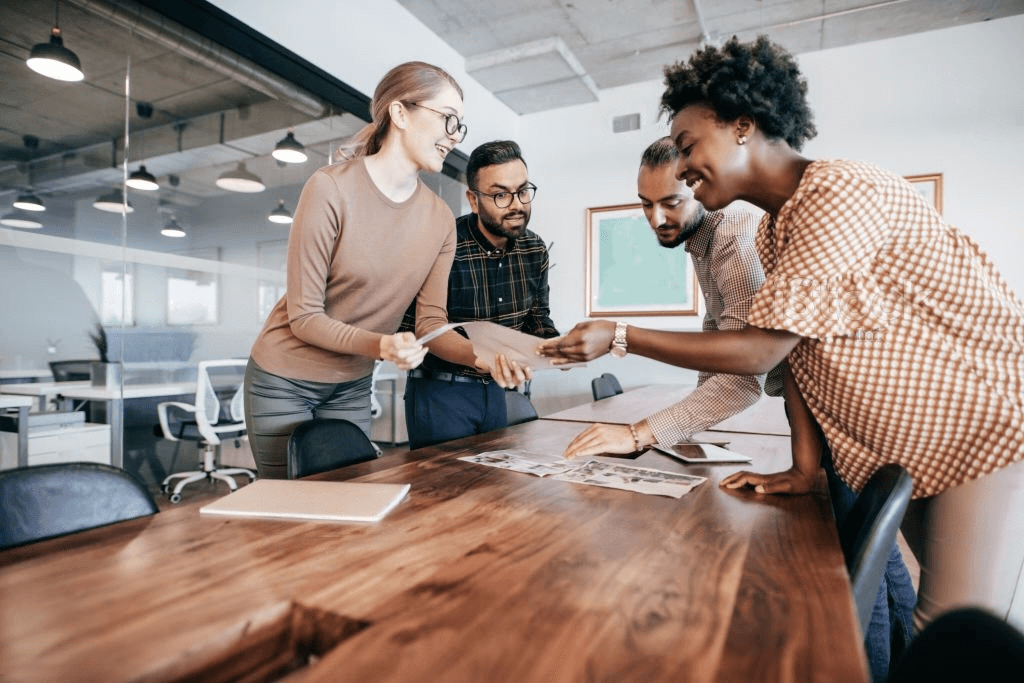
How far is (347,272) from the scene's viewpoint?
5.24 feet

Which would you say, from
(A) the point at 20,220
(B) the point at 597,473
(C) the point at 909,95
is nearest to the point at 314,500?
(B) the point at 597,473

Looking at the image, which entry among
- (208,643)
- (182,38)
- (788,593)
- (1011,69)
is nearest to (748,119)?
(788,593)

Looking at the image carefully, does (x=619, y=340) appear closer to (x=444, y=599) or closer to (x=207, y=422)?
(x=444, y=599)

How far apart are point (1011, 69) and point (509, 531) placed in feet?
17.8

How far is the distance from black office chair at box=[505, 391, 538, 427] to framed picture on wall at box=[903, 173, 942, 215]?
377cm

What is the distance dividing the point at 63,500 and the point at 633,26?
4677 mm

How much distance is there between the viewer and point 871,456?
3.51 ft

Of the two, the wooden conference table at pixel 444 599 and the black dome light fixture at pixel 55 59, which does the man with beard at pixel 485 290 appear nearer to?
the wooden conference table at pixel 444 599

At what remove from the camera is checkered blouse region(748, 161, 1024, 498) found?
3.10ft

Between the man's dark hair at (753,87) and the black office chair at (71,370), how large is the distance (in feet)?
10.5

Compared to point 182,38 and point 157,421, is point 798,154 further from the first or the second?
point 157,421

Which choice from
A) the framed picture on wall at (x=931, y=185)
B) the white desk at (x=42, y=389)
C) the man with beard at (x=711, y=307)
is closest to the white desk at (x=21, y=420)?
the white desk at (x=42, y=389)

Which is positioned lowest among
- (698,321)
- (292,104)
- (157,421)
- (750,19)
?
(157,421)

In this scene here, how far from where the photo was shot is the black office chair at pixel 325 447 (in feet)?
4.38
